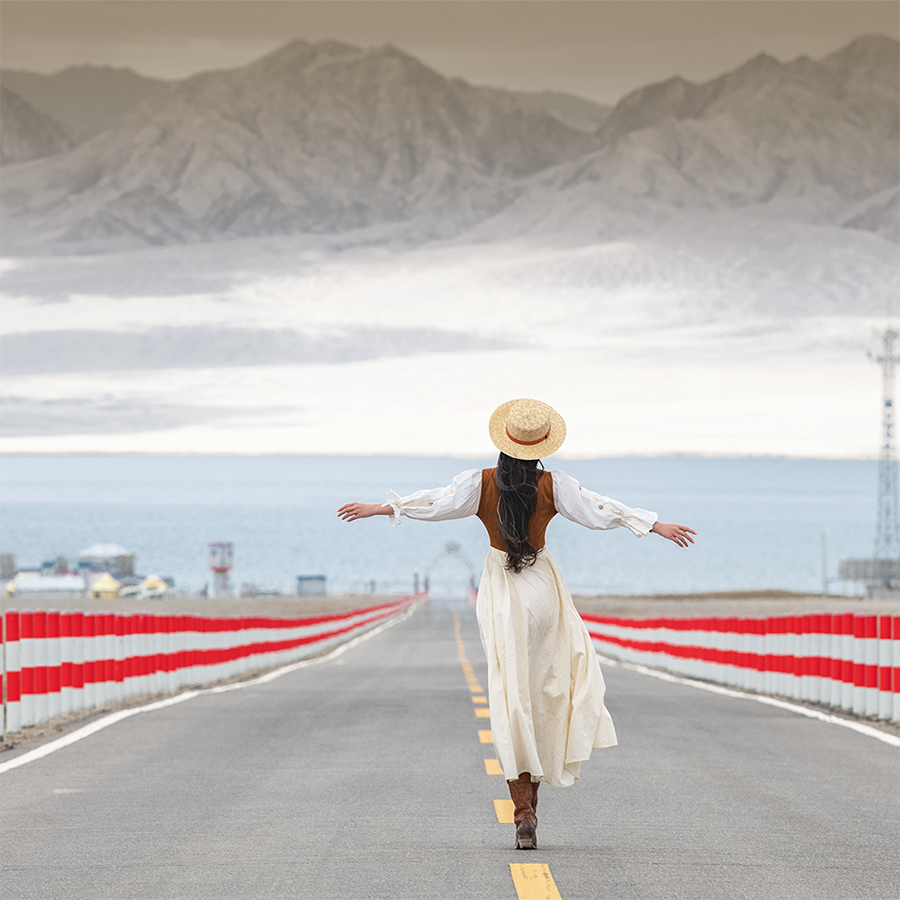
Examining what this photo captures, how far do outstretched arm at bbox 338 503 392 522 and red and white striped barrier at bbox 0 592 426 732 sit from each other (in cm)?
631

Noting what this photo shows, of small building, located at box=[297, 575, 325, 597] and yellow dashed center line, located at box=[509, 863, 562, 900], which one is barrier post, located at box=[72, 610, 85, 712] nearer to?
yellow dashed center line, located at box=[509, 863, 562, 900]

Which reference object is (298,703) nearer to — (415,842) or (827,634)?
(827,634)

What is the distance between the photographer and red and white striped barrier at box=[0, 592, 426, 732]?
13883 mm

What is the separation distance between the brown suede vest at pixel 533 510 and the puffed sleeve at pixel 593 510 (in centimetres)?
4

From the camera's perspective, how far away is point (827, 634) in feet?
56.8

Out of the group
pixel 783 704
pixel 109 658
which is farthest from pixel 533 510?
pixel 783 704

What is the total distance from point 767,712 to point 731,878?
9488mm

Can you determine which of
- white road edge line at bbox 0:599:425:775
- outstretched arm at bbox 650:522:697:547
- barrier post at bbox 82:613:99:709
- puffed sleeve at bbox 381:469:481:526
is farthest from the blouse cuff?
barrier post at bbox 82:613:99:709

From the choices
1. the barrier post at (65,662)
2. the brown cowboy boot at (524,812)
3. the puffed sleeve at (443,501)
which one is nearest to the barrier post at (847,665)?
the barrier post at (65,662)

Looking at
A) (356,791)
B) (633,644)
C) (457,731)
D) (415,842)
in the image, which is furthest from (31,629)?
(633,644)

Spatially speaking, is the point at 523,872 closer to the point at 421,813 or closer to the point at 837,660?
the point at 421,813

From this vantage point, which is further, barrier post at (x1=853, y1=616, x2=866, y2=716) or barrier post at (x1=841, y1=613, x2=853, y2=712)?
barrier post at (x1=841, y1=613, x2=853, y2=712)

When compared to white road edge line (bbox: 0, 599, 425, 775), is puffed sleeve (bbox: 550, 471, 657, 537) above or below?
above

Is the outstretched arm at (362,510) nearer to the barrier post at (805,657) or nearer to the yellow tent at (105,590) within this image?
the barrier post at (805,657)
